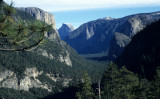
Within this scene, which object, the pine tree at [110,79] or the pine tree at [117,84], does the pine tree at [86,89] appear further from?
the pine tree at [117,84]

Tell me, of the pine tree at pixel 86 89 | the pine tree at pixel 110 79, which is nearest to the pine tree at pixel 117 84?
the pine tree at pixel 110 79

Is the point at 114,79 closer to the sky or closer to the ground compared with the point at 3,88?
closer to the sky

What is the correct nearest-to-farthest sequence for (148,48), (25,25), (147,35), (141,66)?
(25,25) → (141,66) → (148,48) → (147,35)

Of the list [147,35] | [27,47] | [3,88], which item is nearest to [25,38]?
[27,47]

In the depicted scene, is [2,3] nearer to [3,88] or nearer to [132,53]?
[132,53]

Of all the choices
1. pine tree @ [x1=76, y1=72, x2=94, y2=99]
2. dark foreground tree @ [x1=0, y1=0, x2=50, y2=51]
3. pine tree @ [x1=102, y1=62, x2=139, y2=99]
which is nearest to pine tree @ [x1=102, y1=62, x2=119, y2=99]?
pine tree @ [x1=102, y1=62, x2=139, y2=99]

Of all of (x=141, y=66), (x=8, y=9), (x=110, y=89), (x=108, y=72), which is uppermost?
(x=8, y=9)
